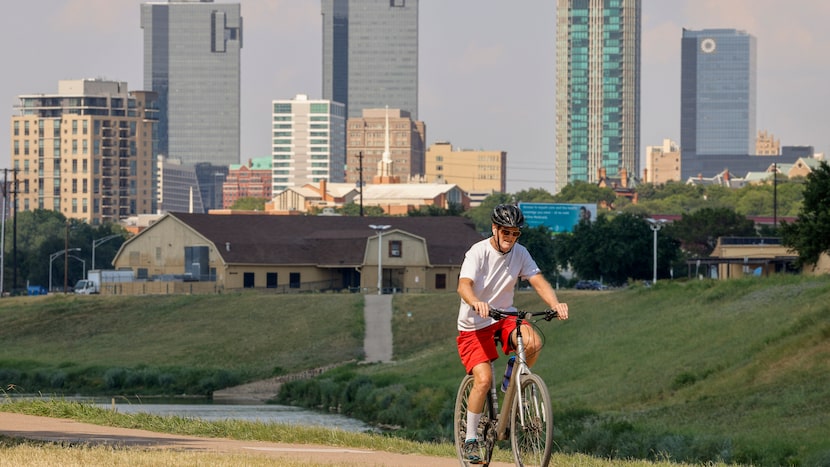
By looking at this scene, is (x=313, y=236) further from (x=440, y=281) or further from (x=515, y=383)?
(x=515, y=383)

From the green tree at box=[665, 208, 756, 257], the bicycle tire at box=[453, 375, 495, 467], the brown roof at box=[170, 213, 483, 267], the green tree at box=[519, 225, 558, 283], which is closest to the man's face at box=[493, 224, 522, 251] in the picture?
the bicycle tire at box=[453, 375, 495, 467]

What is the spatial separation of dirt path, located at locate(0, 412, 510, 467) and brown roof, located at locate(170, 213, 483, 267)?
306 ft

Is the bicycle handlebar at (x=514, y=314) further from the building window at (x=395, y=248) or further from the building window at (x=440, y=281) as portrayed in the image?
the building window at (x=440, y=281)

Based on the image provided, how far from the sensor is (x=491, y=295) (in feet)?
52.3

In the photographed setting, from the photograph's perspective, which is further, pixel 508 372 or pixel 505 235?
pixel 508 372

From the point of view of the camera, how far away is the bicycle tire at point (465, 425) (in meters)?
16.3

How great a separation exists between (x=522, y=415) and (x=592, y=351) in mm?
51642

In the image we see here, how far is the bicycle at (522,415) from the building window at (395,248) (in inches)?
3975

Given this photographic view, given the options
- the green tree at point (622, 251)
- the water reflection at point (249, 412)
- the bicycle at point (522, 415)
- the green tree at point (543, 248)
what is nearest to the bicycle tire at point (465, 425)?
the bicycle at point (522, 415)

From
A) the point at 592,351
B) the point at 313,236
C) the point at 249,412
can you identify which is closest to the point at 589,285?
the point at 313,236

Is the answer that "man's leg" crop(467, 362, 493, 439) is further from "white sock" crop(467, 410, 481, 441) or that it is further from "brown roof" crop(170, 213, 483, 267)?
"brown roof" crop(170, 213, 483, 267)

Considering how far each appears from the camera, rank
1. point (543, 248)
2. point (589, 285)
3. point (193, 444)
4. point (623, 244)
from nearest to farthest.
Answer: point (193, 444) < point (623, 244) < point (589, 285) < point (543, 248)

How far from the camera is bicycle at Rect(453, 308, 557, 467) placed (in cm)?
1523

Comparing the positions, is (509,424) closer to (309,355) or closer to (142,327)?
(309,355)
